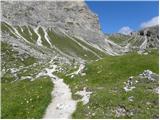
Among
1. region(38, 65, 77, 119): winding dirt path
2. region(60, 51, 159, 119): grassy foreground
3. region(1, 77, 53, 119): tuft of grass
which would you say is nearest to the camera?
region(60, 51, 159, 119): grassy foreground

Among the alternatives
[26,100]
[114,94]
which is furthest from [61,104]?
[114,94]

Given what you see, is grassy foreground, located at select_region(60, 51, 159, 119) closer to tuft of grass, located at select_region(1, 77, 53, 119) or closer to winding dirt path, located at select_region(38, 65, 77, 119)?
winding dirt path, located at select_region(38, 65, 77, 119)

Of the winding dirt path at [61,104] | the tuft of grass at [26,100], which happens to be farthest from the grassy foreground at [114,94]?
the tuft of grass at [26,100]

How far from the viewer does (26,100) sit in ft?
121

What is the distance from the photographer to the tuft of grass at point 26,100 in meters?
32.5

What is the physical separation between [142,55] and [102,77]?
57.3 ft

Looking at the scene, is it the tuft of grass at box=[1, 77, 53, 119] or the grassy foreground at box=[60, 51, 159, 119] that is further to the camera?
the tuft of grass at box=[1, 77, 53, 119]

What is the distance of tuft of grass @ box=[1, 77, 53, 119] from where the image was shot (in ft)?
107

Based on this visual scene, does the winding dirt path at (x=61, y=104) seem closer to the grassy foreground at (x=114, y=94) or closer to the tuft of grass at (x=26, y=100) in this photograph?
the tuft of grass at (x=26, y=100)

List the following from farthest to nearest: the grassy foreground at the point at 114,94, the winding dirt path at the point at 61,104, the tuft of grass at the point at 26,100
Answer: the tuft of grass at the point at 26,100
the winding dirt path at the point at 61,104
the grassy foreground at the point at 114,94

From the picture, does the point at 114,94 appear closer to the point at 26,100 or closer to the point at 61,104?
the point at 61,104

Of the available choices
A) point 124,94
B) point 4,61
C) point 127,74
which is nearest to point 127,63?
point 127,74

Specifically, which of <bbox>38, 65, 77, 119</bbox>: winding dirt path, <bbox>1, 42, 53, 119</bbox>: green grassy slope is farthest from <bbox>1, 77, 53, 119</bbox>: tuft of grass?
<bbox>38, 65, 77, 119</bbox>: winding dirt path

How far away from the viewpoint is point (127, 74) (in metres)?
51.0
